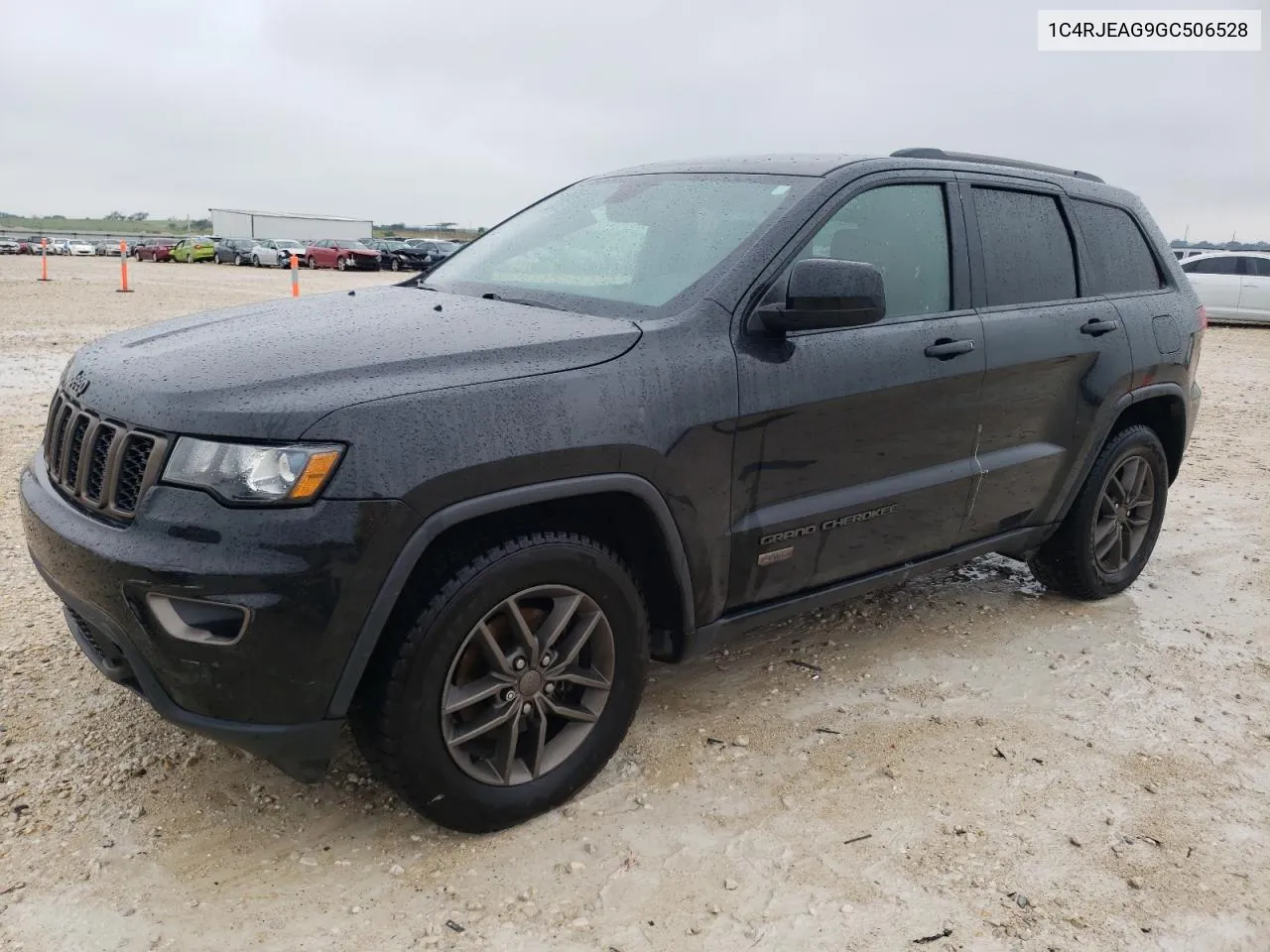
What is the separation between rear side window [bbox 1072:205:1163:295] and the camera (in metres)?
4.39

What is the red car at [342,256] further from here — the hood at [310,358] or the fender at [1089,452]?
the hood at [310,358]

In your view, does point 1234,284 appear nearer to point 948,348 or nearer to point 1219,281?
point 1219,281

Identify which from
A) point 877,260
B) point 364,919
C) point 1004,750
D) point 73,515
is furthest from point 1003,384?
point 73,515

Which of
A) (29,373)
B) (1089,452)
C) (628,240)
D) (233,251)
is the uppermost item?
(233,251)

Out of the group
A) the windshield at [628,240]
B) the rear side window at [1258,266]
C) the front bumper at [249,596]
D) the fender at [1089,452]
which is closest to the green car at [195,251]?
the rear side window at [1258,266]

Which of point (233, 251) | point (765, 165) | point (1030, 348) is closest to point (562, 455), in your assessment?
point (765, 165)

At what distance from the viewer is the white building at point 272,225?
70688mm

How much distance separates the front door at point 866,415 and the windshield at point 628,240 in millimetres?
251

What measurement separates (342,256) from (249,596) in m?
40.2

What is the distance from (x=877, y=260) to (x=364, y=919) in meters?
2.52

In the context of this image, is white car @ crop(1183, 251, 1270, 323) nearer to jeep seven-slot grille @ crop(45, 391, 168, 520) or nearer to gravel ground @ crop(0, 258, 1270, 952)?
gravel ground @ crop(0, 258, 1270, 952)

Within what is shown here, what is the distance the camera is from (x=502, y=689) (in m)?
2.71

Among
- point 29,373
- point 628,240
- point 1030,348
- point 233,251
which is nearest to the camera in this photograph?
point 628,240

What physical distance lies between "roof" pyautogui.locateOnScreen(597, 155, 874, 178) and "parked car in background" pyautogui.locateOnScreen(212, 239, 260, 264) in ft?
141
